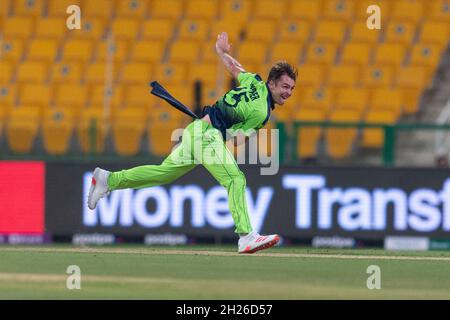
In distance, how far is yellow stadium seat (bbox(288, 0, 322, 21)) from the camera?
84.8 ft

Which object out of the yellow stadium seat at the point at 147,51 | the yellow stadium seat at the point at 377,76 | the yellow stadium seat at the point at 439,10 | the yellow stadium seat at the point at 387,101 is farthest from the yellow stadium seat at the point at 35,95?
the yellow stadium seat at the point at 439,10

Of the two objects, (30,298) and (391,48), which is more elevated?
(391,48)

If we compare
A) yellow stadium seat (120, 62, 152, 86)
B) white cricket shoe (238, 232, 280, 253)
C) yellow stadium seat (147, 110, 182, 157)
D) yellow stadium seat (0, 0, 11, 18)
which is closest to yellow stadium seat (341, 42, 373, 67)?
yellow stadium seat (120, 62, 152, 86)

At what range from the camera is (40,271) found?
13.4m

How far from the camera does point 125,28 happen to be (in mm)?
25906

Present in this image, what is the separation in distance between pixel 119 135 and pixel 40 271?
21.5ft

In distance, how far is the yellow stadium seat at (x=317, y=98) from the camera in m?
23.8

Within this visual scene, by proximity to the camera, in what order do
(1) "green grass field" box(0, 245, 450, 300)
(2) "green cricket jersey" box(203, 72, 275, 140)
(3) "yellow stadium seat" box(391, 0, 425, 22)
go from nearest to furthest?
1. (1) "green grass field" box(0, 245, 450, 300)
2. (2) "green cricket jersey" box(203, 72, 275, 140)
3. (3) "yellow stadium seat" box(391, 0, 425, 22)

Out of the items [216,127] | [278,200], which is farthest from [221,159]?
[278,200]

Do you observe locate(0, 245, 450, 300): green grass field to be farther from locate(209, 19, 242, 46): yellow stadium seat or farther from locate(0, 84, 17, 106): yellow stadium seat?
locate(209, 19, 242, 46): yellow stadium seat

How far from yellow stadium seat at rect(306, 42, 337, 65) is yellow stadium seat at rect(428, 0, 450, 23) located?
2342mm

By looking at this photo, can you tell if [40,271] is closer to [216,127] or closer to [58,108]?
[216,127]

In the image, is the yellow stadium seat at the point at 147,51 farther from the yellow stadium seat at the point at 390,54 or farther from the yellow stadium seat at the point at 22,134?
the yellow stadium seat at the point at 22,134

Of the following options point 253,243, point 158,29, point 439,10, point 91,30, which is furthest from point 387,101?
point 253,243
